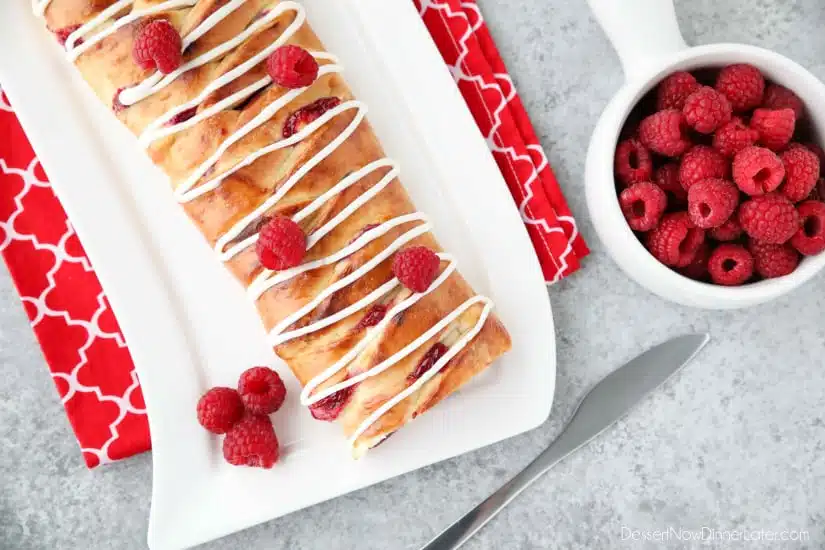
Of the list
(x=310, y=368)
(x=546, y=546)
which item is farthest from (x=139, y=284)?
(x=546, y=546)

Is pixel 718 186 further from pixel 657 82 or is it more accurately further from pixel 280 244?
pixel 280 244

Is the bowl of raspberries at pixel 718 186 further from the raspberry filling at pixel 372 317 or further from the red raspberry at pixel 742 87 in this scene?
the raspberry filling at pixel 372 317

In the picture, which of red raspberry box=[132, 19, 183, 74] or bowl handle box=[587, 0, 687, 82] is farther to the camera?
bowl handle box=[587, 0, 687, 82]

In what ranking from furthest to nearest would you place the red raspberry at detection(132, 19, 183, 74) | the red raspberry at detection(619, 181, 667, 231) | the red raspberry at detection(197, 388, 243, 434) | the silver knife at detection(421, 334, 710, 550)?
the silver knife at detection(421, 334, 710, 550) < the red raspberry at detection(197, 388, 243, 434) < the red raspberry at detection(619, 181, 667, 231) < the red raspberry at detection(132, 19, 183, 74)

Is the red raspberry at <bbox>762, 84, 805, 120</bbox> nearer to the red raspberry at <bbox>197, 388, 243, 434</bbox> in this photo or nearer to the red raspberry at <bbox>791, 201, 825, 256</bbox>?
the red raspberry at <bbox>791, 201, 825, 256</bbox>

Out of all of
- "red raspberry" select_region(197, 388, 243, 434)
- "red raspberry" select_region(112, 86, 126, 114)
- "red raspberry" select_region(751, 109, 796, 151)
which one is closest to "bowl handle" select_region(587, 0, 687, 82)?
"red raspberry" select_region(751, 109, 796, 151)

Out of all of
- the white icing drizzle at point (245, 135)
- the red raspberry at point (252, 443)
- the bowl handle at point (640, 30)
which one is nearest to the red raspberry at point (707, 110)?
the bowl handle at point (640, 30)

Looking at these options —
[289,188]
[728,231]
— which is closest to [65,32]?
[289,188]
